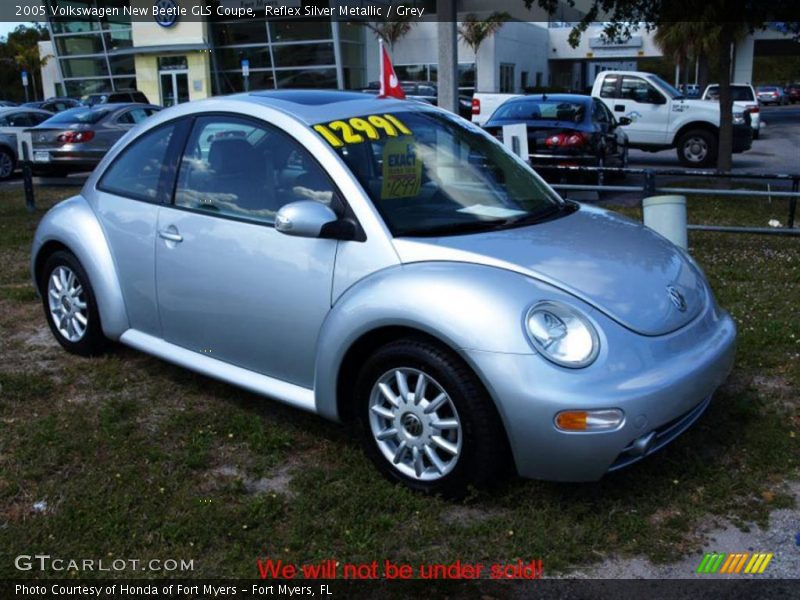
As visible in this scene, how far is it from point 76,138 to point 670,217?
43.6 feet

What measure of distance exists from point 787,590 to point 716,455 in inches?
40.4

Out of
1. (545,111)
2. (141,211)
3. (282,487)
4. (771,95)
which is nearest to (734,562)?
(282,487)

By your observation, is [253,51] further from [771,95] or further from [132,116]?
[771,95]

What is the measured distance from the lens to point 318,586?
310cm

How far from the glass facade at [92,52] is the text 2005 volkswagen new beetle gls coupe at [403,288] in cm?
4006

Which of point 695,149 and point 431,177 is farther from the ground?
Result: point 431,177

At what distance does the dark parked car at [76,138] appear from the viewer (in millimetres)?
15969

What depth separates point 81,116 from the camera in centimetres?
1678

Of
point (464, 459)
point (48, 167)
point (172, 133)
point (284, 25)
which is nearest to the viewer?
point (464, 459)

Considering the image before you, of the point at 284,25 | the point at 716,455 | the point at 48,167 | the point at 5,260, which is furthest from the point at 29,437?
the point at 284,25

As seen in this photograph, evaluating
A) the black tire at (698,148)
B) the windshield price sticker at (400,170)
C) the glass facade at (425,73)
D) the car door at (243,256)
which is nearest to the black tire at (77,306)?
the car door at (243,256)

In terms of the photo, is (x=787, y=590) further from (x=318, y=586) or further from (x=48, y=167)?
(x=48, y=167)

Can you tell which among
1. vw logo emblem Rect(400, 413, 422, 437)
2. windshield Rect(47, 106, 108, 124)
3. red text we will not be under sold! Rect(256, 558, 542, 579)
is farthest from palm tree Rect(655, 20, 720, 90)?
red text we will not be under sold! Rect(256, 558, 542, 579)

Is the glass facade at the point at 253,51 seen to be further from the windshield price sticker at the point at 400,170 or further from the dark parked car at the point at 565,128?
the windshield price sticker at the point at 400,170
